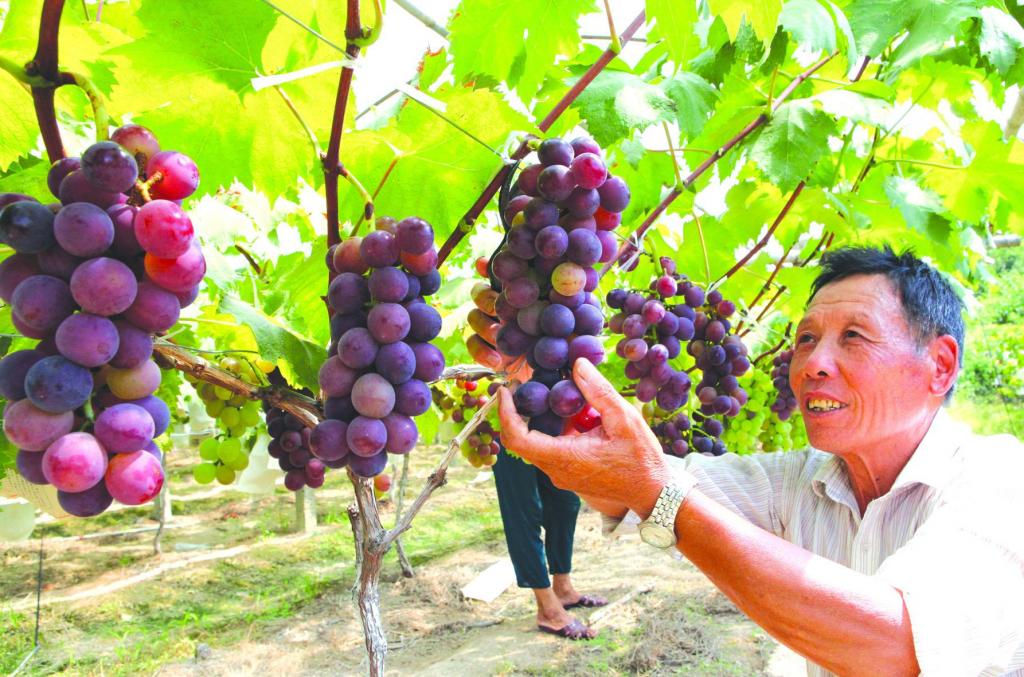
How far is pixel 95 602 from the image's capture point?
5.00 meters

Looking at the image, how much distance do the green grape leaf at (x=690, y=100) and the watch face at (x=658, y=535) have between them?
0.82 metres

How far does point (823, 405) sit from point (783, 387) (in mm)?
1296

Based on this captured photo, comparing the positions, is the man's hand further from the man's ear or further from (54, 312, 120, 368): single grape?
the man's ear

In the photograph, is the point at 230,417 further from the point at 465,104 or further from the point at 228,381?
the point at 465,104

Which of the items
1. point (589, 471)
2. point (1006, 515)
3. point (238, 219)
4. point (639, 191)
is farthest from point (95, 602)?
point (1006, 515)

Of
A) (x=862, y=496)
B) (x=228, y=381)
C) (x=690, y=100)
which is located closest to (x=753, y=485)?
(x=862, y=496)

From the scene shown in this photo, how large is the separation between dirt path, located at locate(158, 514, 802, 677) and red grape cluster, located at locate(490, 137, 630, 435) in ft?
11.9

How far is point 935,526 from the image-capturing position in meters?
1.28

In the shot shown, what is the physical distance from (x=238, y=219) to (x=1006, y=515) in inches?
69.9

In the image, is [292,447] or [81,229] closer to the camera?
[81,229]

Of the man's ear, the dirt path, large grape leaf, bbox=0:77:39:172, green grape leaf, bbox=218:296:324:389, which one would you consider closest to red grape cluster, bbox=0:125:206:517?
large grape leaf, bbox=0:77:39:172

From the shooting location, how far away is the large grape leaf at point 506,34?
1.27 m

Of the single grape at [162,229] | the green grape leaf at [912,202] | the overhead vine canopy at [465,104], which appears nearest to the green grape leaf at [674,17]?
the overhead vine canopy at [465,104]

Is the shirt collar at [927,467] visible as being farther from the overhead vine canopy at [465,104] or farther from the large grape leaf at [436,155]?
the large grape leaf at [436,155]
